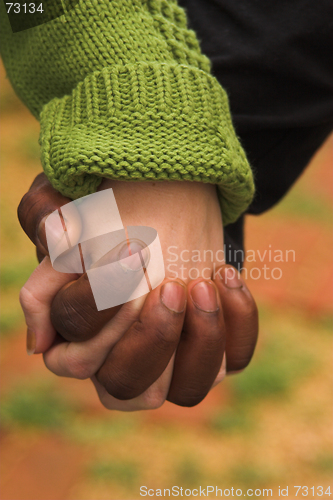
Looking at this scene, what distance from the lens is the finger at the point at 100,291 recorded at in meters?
0.52

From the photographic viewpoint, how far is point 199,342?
0.55m

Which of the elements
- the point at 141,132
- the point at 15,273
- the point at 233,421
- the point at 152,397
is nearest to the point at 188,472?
the point at 233,421

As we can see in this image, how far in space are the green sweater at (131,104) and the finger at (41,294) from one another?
0.38 ft

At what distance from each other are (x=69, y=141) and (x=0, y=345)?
1.37m

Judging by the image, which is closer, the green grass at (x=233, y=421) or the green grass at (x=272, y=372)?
the green grass at (x=233, y=421)

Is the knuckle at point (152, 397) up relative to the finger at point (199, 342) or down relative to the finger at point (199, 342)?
down

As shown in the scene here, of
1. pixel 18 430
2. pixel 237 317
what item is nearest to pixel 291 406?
pixel 18 430

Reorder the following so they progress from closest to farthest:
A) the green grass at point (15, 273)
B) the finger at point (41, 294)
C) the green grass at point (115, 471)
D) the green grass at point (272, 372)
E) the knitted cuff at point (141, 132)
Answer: the knitted cuff at point (141, 132)
the finger at point (41, 294)
the green grass at point (115, 471)
the green grass at point (272, 372)
the green grass at point (15, 273)

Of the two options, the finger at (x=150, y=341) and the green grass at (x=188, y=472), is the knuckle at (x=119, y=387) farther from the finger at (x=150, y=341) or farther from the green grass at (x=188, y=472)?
the green grass at (x=188, y=472)

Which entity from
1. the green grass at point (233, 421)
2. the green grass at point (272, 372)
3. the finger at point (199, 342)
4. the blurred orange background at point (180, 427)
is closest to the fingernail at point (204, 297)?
the finger at point (199, 342)

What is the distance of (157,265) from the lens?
542mm

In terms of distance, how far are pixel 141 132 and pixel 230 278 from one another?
0.81 feet

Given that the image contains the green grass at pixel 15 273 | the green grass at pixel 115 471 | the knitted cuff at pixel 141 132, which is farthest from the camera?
the green grass at pixel 15 273

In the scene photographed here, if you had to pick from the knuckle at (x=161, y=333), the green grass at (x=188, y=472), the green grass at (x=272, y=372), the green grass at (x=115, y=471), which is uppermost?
the knuckle at (x=161, y=333)
